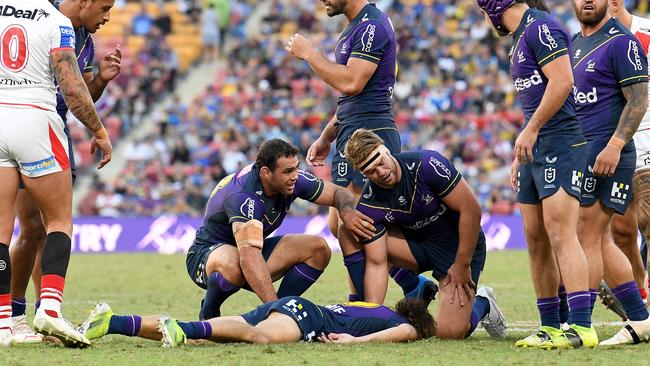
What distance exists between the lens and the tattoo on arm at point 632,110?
822cm

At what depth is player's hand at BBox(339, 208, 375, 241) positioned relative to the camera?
898 cm

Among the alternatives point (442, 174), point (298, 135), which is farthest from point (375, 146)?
point (298, 135)

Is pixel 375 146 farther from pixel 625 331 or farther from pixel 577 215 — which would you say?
pixel 625 331

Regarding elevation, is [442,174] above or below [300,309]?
above

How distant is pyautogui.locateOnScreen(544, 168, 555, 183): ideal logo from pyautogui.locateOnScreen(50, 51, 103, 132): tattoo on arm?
335cm

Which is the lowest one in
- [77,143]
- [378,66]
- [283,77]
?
[77,143]

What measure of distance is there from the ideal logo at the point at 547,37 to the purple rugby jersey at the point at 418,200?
1367 millimetres

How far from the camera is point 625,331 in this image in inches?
322

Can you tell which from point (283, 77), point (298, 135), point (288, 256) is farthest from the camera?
point (283, 77)

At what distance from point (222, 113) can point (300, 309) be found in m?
19.6

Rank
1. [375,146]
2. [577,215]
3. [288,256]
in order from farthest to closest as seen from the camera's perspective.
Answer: [288,256] < [375,146] < [577,215]

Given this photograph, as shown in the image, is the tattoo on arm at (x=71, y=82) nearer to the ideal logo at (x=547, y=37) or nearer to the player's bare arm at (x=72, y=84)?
the player's bare arm at (x=72, y=84)

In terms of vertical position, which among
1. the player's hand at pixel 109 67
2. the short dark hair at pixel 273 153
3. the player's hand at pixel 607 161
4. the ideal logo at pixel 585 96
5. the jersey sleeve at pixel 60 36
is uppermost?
the ideal logo at pixel 585 96

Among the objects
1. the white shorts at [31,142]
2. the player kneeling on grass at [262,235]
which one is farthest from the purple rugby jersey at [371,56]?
the white shorts at [31,142]
